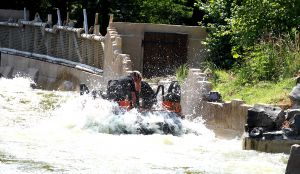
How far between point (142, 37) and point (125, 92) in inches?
344

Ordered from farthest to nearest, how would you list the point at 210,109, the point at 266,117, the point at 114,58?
the point at 114,58
the point at 210,109
the point at 266,117

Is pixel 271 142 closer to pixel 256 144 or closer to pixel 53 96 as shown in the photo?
pixel 256 144

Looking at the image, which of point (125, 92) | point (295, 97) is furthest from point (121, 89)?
point (295, 97)

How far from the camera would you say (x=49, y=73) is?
2964 centimetres

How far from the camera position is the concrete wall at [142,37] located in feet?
85.3

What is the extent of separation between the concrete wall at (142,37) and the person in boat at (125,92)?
26.7 ft

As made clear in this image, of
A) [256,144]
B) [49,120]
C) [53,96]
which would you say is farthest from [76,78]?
[256,144]

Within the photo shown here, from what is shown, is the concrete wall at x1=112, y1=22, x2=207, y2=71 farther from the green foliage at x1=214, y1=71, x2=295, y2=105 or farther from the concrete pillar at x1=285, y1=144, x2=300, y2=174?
the concrete pillar at x1=285, y1=144, x2=300, y2=174

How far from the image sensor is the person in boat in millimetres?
17578

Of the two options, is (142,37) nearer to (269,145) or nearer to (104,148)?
(104,148)

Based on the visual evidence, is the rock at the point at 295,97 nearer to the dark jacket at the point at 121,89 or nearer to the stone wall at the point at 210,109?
the stone wall at the point at 210,109

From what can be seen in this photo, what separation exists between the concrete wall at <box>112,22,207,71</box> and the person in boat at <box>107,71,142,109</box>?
8138 mm

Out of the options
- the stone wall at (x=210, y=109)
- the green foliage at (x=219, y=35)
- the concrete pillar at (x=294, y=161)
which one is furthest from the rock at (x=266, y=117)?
the green foliage at (x=219, y=35)

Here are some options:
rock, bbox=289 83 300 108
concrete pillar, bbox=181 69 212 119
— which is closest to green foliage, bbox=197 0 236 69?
concrete pillar, bbox=181 69 212 119
